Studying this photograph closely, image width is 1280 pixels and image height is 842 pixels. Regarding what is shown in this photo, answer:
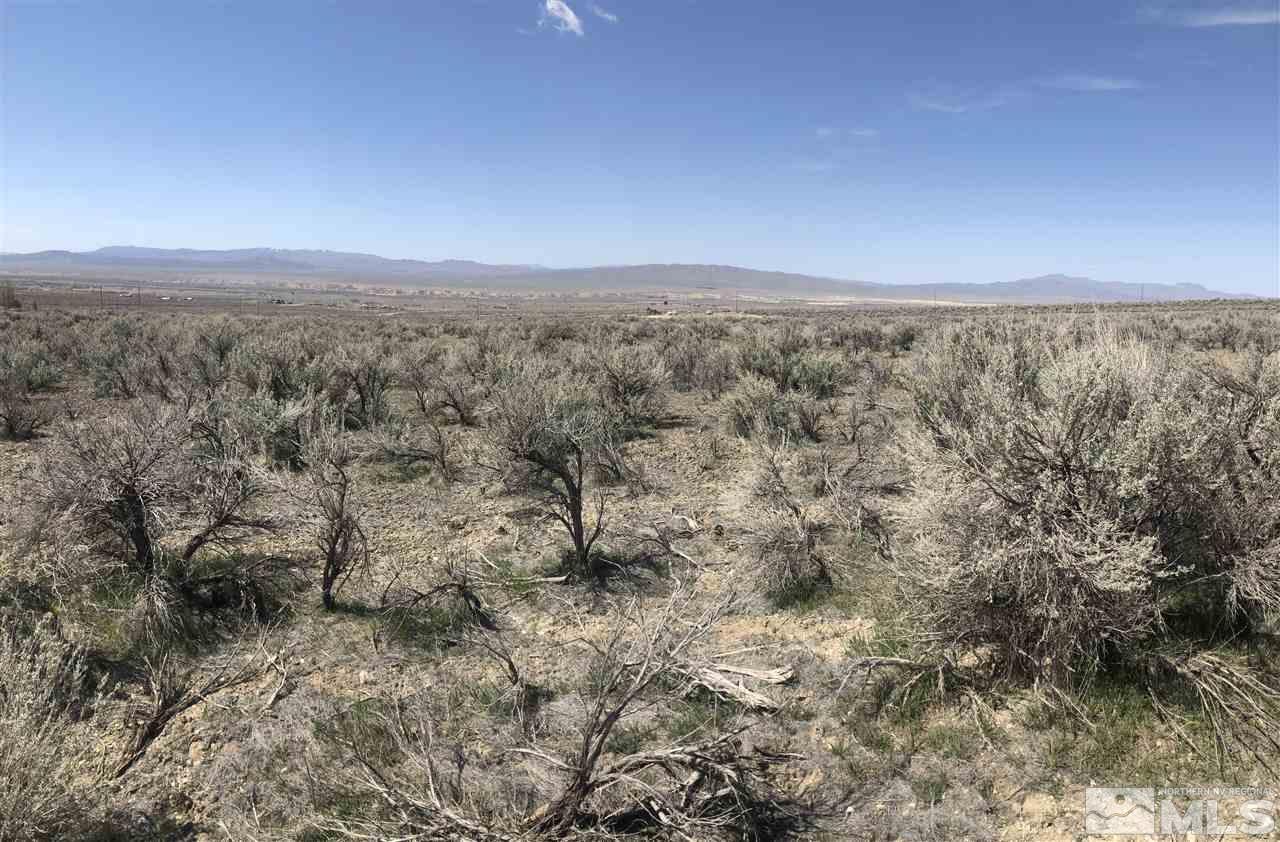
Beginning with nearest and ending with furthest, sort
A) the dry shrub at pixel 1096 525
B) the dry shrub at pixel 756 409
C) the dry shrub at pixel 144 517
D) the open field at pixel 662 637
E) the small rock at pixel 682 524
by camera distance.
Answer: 1. the open field at pixel 662 637
2. the dry shrub at pixel 1096 525
3. the dry shrub at pixel 144 517
4. the small rock at pixel 682 524
5. the dry shrub at pixel 756 409

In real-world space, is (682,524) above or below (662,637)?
below

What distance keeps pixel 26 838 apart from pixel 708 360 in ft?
49.6

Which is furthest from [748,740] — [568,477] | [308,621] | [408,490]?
[408,490]

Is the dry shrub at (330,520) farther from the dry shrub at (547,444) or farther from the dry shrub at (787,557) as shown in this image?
the dry shrub at (787,557)

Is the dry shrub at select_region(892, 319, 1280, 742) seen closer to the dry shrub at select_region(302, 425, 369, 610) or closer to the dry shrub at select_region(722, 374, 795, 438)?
the dry shrub at select_region(302, 425, 369, 610)

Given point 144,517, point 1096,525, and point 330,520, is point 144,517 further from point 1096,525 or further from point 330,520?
point 1096,525

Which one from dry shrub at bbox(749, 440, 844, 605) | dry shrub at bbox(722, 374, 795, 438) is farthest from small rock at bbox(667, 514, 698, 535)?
dry shrub at bbox(722, 374, 795, 438)

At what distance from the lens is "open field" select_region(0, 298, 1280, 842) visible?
3.59 metres

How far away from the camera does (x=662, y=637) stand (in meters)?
4.84

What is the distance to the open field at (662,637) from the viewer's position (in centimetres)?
359

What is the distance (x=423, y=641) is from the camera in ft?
19.1

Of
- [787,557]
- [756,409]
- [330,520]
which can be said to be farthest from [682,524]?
[756,409]

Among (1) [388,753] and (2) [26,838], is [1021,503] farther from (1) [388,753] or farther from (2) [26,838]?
(2) [26,838]

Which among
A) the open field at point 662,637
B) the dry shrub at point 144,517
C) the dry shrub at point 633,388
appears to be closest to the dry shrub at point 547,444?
the open field at point 662,637
